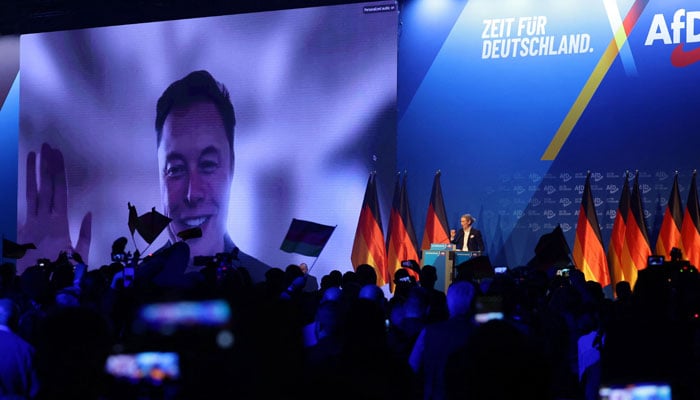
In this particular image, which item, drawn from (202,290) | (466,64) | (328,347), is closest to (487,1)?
(466,64)

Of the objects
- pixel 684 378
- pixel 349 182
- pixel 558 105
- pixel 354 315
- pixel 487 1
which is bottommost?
pixel 684 378

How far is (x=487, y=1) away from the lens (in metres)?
12.7

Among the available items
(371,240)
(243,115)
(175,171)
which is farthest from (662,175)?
(175,171)

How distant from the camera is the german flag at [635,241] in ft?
38.3

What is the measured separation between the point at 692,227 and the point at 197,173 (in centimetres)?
709

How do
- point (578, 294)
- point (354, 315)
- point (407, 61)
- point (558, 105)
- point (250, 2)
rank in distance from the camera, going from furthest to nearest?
point (250, 2), point (407, 61), point (558, 105), point (578, 294), point (354, 315)

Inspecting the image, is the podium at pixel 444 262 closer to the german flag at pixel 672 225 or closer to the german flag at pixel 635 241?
the german flag at pixel 635 241

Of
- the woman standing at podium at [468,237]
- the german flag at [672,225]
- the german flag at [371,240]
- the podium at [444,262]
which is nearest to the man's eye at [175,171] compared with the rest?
the german flag at [371,240]

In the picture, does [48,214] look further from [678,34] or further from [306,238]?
[678,34]

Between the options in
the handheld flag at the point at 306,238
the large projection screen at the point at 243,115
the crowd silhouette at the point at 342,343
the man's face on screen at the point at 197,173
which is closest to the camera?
the crowd silhouette at the point at 342,343

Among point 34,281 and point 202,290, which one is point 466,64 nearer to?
point 34,281

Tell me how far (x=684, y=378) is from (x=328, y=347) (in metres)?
1.44

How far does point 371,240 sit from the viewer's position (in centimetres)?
1292

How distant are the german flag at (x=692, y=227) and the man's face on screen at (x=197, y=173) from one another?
6469 millimetres
